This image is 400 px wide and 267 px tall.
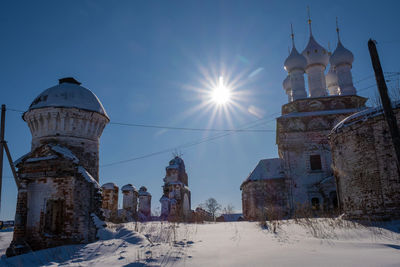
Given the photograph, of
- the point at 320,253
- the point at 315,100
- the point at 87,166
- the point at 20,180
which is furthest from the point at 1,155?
the point at 315,100

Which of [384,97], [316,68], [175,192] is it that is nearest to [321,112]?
[316,68]

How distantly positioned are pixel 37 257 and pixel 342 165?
1264 centimetres

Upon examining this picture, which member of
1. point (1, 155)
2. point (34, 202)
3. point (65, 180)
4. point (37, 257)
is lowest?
point (37, 257)

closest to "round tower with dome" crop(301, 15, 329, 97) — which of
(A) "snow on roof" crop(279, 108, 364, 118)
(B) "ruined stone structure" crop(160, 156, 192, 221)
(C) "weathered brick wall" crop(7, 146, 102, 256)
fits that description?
(A) "snow on roof" crop(279, 108, 364, 118)

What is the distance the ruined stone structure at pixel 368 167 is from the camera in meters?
11.7

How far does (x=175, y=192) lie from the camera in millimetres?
23922

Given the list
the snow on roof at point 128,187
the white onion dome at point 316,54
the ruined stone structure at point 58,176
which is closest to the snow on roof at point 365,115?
the ruined stone structure at point 58,176

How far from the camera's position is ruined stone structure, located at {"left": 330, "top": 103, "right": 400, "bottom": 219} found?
11.7 metres

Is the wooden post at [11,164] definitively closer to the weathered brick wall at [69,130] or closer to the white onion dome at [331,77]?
the weathered brick wall at [69,130]

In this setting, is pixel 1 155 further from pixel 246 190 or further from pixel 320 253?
pixel 246 190

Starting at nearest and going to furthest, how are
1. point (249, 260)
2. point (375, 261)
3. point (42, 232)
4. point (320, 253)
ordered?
point (375, 261) < point (249, 260) < point (320, 253) < point (42, 232)

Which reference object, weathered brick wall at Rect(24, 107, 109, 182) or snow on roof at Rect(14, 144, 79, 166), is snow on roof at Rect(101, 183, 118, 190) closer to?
weathered brick wall at Rect(24, 107, 109, 182)

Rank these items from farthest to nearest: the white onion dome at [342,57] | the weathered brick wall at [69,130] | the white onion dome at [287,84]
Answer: the white onion dome at [287,84]
the white onion dome at [342,57]
the weathered brick wall at [69,130]

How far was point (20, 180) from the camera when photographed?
10461mm
